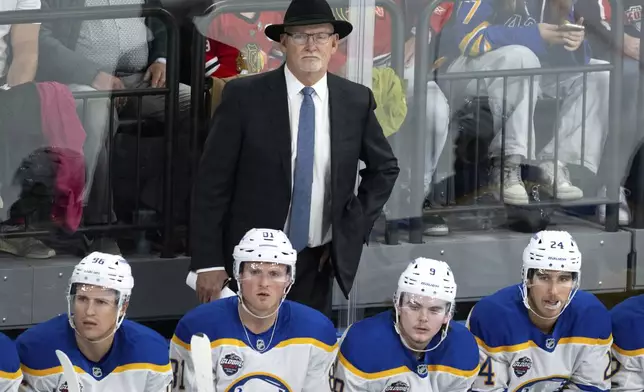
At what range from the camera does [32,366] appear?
5.48 metres

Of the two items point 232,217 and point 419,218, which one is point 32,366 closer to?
point 232,217

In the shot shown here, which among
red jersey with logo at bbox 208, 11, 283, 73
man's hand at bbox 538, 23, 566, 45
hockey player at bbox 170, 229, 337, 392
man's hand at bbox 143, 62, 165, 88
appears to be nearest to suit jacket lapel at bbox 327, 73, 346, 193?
hockey player at bbox 170, 229, 337, 392

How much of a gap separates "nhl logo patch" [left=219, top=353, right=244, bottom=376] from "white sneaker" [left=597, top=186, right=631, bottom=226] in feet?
7.81

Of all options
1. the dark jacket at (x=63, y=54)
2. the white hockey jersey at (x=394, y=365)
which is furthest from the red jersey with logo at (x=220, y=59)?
the white hockey jersey at (x=394, y=365)

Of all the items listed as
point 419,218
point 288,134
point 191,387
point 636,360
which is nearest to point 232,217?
point 288,134

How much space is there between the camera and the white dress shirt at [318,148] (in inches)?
240

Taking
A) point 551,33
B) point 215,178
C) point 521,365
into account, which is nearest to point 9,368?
point 215,178

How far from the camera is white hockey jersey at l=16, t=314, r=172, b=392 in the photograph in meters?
5.48

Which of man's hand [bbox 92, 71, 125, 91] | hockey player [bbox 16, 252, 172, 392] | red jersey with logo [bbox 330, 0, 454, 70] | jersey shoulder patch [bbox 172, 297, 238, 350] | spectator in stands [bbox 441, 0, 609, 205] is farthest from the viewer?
spectator in stands [bbox 441, 0, 609, 205]

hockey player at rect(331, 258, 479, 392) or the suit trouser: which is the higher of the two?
the suit trouser

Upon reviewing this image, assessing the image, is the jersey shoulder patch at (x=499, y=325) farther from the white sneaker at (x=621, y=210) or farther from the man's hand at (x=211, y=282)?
the white sneaker at (x=621, y=210)

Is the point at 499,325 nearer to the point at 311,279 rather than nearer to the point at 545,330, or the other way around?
the point at 545,330

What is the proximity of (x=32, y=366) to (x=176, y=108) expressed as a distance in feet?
4.96

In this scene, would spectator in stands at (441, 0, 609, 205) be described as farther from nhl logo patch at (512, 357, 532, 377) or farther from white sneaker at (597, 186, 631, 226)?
nhl logo patch at (512, 357, 532, 377)
